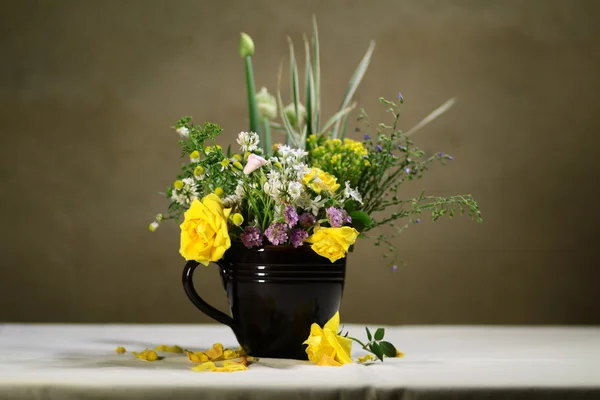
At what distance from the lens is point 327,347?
2.71 ft

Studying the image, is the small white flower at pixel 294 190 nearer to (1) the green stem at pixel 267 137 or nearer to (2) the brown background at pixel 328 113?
(1) the green stem at pixel 267 137

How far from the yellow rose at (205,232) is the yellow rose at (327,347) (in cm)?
14

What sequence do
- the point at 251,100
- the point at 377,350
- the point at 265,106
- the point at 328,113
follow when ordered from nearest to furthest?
the point at 377,350
the point at 251,100
the point at 265,106
the point at 328,113

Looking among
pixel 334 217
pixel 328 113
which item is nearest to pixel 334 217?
pixel 334 217

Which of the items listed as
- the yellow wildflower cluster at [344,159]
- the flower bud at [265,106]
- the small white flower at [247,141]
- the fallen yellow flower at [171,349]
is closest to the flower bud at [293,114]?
the flower bud at [265,106]

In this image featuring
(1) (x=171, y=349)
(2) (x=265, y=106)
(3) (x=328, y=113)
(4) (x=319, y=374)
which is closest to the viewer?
(4) (x=319, y=374)

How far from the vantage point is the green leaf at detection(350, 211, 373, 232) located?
3.00 ft

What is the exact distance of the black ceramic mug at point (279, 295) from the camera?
88 centimetres

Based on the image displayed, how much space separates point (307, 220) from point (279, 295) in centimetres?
10

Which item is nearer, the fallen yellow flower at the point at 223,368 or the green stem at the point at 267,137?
the fallen yellow flower at the point at 223,368

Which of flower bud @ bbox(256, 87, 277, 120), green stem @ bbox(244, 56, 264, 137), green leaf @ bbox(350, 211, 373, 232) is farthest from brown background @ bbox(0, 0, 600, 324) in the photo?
green leaf @ bbox(350, 211, 373, 232)

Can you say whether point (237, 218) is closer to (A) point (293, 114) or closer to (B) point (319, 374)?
(B) point (319, 374)

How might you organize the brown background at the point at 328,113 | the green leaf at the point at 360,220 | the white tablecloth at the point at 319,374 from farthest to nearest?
the brown background at the point at 328,113 → the green leaf at the point at 360,220 → the white tablecloth at the point at 319,374

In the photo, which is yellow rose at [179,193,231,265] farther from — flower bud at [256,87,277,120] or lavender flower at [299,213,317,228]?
flower bud at [256,87,277,120]
